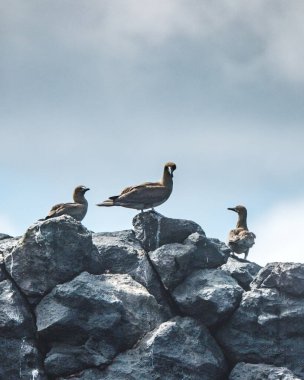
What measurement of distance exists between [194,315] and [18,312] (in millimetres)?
5847

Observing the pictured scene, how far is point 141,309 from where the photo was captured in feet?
72.8

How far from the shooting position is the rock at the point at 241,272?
2520 cm

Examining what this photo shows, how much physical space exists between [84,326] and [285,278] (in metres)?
7.03

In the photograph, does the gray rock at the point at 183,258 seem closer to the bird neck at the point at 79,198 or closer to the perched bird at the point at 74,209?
the perched bird at the point at 74,209

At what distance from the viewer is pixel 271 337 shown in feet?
74.7

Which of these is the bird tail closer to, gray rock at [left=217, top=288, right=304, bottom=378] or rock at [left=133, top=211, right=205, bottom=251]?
rock at [left=133, top=211, right=205, bottom=251]

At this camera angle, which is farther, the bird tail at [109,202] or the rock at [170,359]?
the bird tail at [109,202]

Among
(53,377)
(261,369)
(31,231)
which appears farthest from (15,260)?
(261,369)

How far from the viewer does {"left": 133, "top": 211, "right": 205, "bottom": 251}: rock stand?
24578 mm

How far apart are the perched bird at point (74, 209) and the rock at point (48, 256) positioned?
4478 mm

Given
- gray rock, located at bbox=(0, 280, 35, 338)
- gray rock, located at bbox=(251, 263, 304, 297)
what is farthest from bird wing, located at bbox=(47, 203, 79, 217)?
gray rock, located at bbox=(251, 263, 304, 297)

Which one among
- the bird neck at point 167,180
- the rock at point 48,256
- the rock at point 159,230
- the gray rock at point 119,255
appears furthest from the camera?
the bird neck at point 167,180

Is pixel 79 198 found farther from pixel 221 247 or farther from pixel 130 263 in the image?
pixel 221 247

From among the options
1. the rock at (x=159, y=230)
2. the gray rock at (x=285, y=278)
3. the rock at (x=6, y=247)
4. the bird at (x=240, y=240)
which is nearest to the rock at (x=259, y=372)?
the gray rock at (x=285, y=278)
